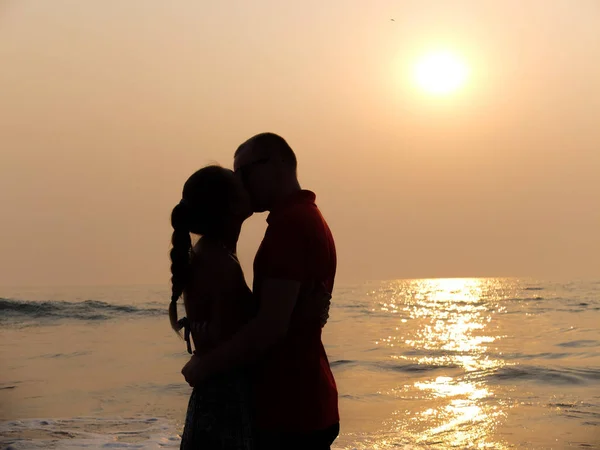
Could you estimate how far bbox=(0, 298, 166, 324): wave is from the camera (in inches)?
1054

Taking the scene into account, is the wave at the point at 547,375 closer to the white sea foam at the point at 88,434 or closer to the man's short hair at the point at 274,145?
the white sea foam at the point at 88,434

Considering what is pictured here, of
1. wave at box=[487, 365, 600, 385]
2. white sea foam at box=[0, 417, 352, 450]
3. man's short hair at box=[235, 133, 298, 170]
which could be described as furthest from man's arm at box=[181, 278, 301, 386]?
wave at box=[487, 365, 600, 385]

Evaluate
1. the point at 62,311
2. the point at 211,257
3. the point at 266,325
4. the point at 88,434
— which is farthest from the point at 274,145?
the point at 62,311

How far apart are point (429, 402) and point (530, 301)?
29.7m

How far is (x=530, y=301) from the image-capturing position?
38031mm

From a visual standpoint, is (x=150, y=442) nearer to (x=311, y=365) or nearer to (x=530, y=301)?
(x=311, y=365)

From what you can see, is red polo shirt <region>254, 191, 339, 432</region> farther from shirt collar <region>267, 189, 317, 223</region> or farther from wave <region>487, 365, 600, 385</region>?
wave <region>487, 365, 600, 385</region>

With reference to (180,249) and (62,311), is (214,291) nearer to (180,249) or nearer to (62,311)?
(180,249)

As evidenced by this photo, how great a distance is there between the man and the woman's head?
93mm

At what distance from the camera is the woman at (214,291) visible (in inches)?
104

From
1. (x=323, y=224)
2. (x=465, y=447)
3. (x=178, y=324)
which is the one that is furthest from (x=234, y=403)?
(x=465, y=447)

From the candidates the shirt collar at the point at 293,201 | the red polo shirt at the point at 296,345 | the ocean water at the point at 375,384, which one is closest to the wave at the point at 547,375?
the ocean water at the point at 375,384

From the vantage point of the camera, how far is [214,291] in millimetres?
2637

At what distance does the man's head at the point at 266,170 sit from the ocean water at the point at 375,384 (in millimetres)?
4858
